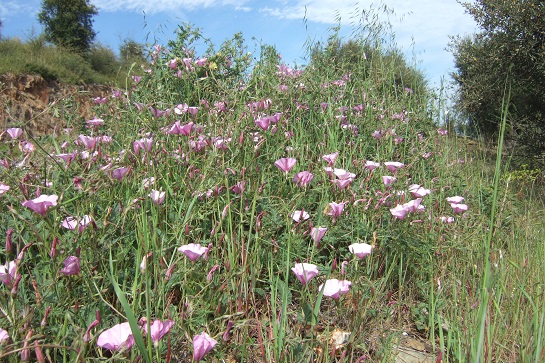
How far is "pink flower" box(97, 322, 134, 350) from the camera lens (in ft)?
3.75

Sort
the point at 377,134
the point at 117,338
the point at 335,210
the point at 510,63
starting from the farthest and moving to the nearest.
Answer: the point at 510,63
the point at 377,134
the point at 335,210
the point at 117,338

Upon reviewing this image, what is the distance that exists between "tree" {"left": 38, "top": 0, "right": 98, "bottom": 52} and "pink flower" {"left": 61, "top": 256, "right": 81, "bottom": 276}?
22.8 meters

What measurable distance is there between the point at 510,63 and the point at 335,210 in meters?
6.27

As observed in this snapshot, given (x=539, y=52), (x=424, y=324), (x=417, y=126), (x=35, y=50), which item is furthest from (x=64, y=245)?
(x=35, y=50)

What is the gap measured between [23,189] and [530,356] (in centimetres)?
188

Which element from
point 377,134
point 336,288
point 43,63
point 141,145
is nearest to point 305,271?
point 336,288

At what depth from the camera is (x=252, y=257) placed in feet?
5.89

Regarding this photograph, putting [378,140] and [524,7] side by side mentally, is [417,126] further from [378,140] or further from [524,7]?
[524,7]

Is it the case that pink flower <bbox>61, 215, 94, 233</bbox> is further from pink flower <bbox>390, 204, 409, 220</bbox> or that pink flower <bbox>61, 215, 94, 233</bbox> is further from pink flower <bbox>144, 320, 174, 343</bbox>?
pink flower <bbox>390, 204, 409, 220</bbox>

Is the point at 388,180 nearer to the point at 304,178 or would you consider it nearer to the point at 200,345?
the point at 304,178

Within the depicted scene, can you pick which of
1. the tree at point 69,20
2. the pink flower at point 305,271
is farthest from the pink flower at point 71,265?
the tree at point 69,20


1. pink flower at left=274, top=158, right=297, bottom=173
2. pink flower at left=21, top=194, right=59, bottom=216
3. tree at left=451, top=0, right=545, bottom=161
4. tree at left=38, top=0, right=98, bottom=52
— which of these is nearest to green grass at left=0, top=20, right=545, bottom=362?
pink flower at left=21, top=194, right=59, bottom=216

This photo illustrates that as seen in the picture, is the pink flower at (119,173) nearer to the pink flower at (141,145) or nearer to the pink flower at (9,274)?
the pink flower at (141,145)

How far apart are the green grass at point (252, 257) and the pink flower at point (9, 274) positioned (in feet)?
0.20
